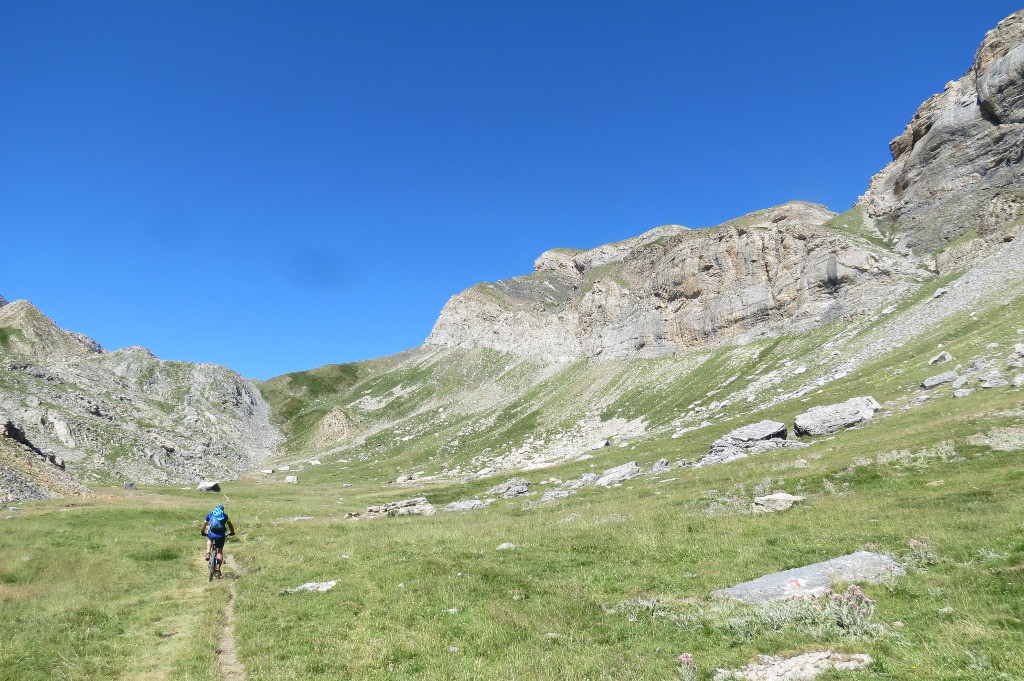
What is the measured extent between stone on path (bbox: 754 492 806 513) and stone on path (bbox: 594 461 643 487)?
26.7 m

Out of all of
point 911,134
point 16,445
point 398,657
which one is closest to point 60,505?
point 16,445

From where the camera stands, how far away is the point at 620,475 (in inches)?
2186

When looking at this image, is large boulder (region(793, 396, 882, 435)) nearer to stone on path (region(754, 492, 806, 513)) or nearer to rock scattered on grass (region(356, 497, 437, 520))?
stone on path (region(754, 492, 806, 513))

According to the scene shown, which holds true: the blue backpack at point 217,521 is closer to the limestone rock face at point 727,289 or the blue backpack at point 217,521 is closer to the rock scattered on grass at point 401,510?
the rock scattered on grass at point 401,510

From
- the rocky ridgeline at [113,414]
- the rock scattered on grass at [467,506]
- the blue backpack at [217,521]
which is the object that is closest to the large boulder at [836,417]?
the rock scattered on grass at [467,506]

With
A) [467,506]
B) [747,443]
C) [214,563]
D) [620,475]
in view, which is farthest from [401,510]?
[747,443]

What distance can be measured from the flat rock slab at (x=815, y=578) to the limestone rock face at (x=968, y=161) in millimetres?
122546

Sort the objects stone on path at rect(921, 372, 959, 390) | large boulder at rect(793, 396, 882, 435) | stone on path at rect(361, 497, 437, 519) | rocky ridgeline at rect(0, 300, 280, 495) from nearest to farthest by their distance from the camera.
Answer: stone on path at rect(361, 497, 437, 519)
large boulder at rect(793, 396, 882, 435)
stone on path at rect(921, 372, 959, 390)
rocky ridgeline at rect(0, 300, 280, 495)

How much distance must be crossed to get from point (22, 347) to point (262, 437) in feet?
247

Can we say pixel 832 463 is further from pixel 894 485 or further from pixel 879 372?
pixel 879 372

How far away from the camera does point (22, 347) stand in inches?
6196

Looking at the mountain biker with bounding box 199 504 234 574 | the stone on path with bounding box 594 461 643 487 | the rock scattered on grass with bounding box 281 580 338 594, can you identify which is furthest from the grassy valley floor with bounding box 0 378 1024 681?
the stone on path with bounding box 594 461 643 487

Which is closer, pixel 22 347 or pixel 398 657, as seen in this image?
pixel 398 657

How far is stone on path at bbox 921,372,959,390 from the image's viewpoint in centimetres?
5659
